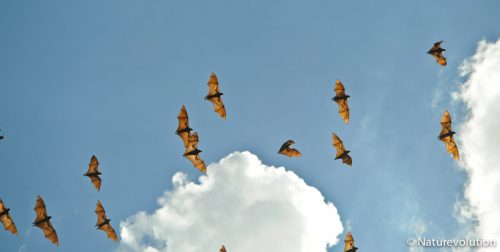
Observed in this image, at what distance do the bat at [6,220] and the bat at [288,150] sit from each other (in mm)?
27171

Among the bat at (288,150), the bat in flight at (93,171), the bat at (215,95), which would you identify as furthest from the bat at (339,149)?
the bat in flight at (93,171)

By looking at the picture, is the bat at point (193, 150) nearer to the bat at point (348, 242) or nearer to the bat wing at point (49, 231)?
the bat wing at point (49, 231)

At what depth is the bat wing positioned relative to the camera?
56719 millimetres

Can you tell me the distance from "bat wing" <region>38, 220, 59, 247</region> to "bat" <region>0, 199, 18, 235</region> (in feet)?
11.1

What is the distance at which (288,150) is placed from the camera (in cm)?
5688

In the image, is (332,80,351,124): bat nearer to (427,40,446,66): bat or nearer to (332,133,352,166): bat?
(332,133,352,166): bat

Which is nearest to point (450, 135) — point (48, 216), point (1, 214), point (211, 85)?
point (211, 85)

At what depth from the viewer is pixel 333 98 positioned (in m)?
56.3

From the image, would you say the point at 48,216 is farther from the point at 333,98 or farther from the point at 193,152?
the point at 333,98

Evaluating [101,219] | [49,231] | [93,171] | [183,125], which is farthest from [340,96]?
[49,231]

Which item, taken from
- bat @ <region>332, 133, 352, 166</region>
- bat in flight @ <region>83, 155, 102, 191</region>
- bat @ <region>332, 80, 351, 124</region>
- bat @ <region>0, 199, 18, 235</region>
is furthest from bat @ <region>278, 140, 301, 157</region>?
bat @ <region>0, 199, 18, 235</region>

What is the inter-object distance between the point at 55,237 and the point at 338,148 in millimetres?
29722

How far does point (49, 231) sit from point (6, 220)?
4389mm

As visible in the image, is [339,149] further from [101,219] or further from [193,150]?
[101,219]
